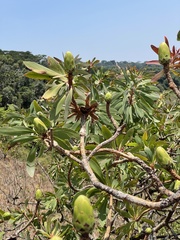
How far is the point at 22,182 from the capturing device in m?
6.00

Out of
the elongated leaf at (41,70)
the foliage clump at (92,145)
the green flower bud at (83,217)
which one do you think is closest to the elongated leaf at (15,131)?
the foliage clump at (92,145)

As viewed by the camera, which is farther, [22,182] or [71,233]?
[22,182]

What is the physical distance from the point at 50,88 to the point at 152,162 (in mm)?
319

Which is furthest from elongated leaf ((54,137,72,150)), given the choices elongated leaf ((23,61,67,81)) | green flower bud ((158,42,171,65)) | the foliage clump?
green flower bud ((158,42,171,65))

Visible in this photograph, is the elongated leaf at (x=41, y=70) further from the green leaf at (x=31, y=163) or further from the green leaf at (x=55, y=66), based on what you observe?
the green leaf at (x=31, y=163)

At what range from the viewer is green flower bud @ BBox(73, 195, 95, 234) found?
39 centimetres

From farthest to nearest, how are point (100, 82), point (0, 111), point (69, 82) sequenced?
point (0, 111), point (100, 82), point (69, 82)

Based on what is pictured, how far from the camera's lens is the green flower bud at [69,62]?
25.6 inches

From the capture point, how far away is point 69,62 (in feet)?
2.17

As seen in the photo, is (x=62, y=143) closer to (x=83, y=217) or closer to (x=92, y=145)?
(x=92, y=145)

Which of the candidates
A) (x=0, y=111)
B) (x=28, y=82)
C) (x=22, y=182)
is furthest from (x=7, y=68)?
(x=22, y=182)

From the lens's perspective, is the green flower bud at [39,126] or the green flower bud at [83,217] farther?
the green flower bud at [39,126]

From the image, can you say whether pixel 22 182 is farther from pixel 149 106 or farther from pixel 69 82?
pixel 69 82

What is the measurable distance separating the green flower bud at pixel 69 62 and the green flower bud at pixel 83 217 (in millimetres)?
341
